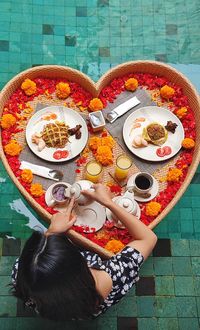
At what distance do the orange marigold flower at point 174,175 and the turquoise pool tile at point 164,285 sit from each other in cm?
91

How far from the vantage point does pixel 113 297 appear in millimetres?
2166

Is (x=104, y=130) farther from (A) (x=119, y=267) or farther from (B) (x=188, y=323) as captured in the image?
(B) (x=188, y=323)

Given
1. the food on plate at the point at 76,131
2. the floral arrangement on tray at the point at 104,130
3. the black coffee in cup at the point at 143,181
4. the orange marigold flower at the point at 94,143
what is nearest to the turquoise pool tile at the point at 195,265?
the floral arrangement on tray at the point at 104,130

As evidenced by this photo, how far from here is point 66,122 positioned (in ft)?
8.63

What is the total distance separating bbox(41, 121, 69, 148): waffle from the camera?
2.53 m

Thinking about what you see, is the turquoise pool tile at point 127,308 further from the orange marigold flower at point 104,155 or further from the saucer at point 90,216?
the orange marigold flower at point 104,155

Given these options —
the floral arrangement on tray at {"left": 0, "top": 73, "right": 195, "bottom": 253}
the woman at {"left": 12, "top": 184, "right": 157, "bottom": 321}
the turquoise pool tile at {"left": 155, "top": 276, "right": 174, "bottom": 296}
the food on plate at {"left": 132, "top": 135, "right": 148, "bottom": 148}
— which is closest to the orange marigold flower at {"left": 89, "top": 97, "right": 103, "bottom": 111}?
the floral arrangement on tray at {"left": 0, "top": 73, "right": 195, "bottom": 253}

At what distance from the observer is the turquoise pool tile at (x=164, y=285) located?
3.01m

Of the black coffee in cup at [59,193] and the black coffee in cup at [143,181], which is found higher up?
the black coffee in cup at [143,181]

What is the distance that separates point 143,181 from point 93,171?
30cm

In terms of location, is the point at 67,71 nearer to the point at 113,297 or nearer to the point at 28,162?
the point at 28,162

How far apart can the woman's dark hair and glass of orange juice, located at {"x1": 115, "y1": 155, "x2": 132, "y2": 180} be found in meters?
0.70

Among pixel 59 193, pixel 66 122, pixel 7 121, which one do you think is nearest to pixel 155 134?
pixel 66 122

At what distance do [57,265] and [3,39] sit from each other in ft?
8.64
